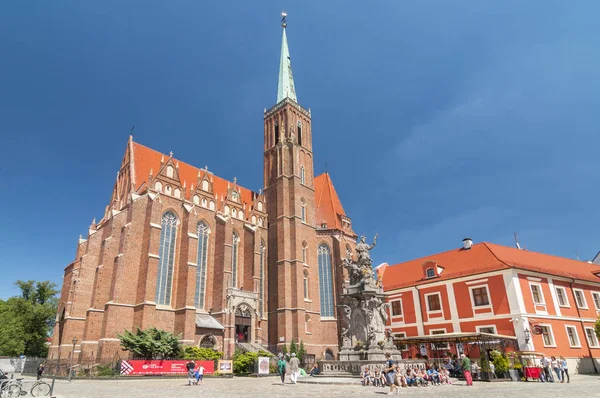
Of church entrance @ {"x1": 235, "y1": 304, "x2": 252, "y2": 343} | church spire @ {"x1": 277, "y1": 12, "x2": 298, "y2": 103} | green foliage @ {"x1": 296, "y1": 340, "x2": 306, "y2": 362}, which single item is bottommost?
green foliage @ {"x1": 296, "y1": 340, "x2": 306, "y2": 362}

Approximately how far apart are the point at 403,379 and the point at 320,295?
2367cm

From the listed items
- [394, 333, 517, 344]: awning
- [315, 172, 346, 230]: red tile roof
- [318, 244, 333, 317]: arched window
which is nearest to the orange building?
[394, 333, 517, 344]: awning

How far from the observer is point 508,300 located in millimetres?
27062

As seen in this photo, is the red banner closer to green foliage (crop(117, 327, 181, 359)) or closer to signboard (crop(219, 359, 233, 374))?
signboard (crop(219, 359, 233, 374))

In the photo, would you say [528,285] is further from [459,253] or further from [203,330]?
[203,330]

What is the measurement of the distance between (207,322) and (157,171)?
51.0 feet

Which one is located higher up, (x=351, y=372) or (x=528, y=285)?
(x=528, y=285)

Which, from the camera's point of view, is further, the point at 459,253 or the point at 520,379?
the point at 459,253

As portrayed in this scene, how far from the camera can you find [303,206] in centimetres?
4206

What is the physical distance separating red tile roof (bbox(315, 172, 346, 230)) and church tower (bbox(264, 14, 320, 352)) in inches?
106

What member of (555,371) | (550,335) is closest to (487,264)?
(550,335)

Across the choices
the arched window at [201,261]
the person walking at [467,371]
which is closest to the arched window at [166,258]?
the arched window at [201,261]

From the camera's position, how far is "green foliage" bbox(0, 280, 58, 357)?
39.4m

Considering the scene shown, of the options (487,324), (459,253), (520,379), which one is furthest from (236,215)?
(520,379)
